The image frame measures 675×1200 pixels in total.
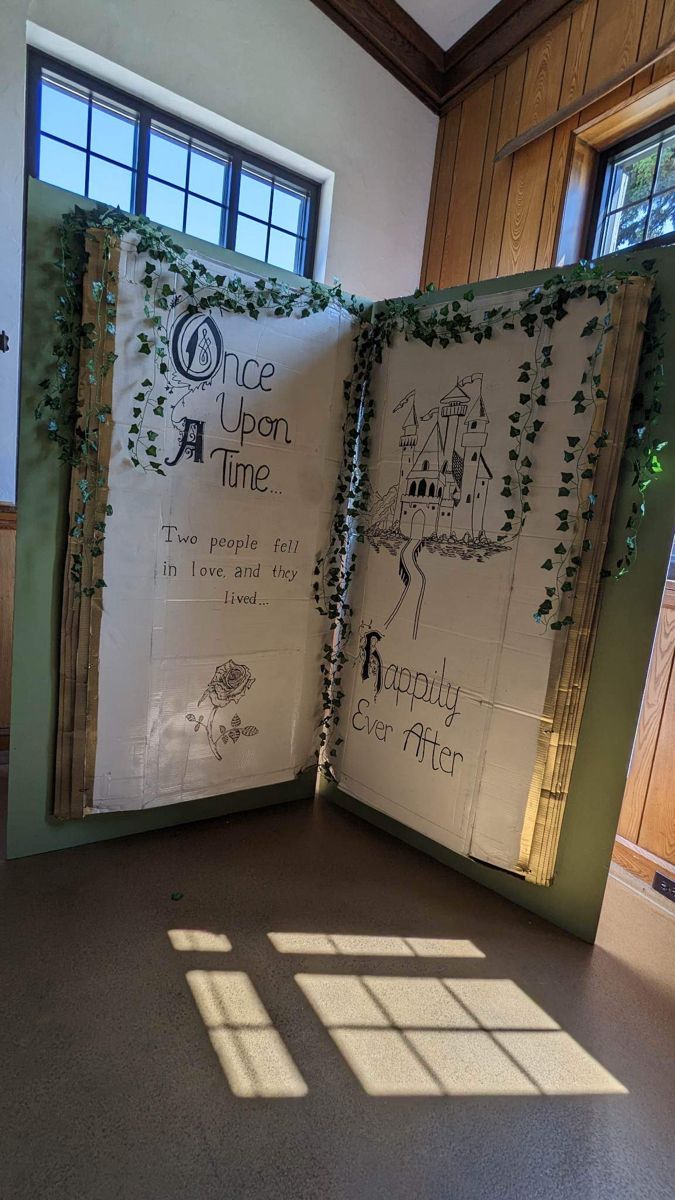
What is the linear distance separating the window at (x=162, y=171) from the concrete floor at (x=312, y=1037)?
9.28ft

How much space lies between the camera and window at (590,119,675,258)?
9.23ft

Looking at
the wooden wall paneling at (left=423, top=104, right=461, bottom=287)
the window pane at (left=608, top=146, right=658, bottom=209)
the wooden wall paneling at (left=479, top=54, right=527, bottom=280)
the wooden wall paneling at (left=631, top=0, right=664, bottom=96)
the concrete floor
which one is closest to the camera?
the concrete floor

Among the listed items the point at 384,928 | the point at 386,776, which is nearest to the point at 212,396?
the point at 386,776

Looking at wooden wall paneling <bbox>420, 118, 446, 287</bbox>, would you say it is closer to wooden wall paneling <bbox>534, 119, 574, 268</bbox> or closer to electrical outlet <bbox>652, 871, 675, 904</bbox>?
wooden wall paneling <bbox>534, 119, 574, 268</bbox>

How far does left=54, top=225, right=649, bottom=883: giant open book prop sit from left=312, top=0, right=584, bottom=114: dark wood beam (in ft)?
6.76

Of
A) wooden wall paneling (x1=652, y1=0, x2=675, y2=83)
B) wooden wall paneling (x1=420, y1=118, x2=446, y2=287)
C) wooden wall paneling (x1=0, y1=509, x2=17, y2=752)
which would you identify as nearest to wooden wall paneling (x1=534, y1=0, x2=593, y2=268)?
wooden wall paneling (x1=652, y1=0, x2=675, y2=83)

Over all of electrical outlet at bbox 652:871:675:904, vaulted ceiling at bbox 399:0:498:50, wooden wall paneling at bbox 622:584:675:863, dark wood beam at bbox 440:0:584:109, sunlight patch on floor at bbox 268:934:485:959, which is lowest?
sunlight patch on floor at bbox 268:934:485:959

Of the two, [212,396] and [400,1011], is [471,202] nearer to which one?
[212,396]

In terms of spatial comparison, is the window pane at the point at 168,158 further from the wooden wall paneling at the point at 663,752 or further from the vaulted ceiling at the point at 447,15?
the wooden wall paneling at the point at 663,752

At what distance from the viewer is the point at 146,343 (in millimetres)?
2102

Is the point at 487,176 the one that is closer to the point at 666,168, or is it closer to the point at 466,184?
the point at 466,184

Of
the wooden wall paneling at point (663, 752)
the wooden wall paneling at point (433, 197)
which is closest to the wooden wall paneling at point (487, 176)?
the wooden wall paneling at point (433, 197)

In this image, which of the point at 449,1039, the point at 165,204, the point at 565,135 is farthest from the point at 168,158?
the point at 449,1039

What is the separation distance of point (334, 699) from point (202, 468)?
118 centimetres
